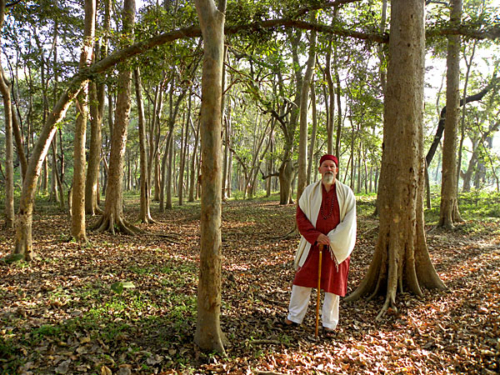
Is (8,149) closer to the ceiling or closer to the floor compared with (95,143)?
closer to the floor

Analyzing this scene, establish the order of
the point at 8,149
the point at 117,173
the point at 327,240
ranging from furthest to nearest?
the point at 117,173 → the point at 8,149 → the point at 327,240

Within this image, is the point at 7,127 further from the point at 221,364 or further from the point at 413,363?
the point at 413,363

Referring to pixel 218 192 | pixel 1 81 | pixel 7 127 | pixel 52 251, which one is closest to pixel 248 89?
pixel 218 192

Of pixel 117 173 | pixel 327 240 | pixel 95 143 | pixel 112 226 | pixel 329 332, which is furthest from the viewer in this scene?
pixel 95 143

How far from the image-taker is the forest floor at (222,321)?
3277 millimetres

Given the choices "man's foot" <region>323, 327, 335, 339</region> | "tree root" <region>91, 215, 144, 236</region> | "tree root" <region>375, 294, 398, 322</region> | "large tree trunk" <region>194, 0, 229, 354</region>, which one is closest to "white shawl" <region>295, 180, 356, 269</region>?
"man's foot" <region>323, 327, 335, 339</region>

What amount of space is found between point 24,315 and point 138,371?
1.86 m

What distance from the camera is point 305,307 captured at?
4.32 metres

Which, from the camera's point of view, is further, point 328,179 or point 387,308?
point 387,308

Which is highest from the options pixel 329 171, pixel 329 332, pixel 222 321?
pixel 329 171

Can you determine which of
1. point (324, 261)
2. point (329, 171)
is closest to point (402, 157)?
point (329, 171)

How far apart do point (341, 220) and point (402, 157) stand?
172 centimetres

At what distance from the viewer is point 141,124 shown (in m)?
10.7

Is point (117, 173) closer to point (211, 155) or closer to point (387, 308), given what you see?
point (211, 155)
